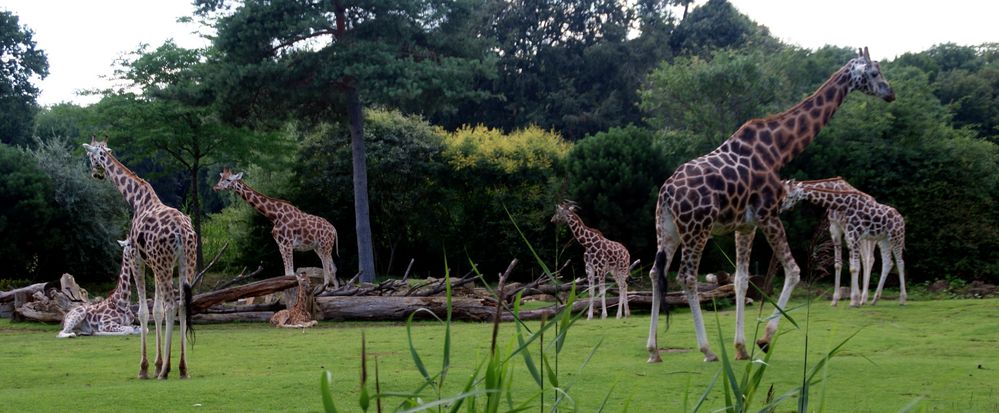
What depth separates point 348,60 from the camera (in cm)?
2394

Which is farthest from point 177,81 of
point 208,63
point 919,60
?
point 919,60

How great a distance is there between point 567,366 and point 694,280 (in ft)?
4.57

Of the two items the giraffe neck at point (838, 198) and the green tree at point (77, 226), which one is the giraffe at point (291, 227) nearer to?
the green tree at point (77, 226)

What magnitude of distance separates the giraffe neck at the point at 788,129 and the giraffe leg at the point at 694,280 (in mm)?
1058

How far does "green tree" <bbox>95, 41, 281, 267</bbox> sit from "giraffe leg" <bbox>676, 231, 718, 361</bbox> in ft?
60.9

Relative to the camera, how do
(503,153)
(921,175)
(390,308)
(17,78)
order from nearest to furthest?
(390,308), (921,175), (503,153), (17,78)

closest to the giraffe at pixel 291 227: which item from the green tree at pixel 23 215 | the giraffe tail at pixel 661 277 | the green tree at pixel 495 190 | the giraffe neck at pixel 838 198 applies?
the green tree at pixel 495 190

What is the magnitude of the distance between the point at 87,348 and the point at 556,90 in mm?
32847

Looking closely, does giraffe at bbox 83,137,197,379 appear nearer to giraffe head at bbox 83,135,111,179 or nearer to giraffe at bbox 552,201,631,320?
giraffe head at bbox 83,135,111,179

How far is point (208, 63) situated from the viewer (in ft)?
84.1

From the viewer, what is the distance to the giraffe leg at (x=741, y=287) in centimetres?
831

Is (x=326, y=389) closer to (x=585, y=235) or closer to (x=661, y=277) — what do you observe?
(x=661, y=277)

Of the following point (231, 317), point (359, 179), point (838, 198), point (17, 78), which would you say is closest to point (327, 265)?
point (231, 317)

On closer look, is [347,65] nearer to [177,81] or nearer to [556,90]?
[177,81]
